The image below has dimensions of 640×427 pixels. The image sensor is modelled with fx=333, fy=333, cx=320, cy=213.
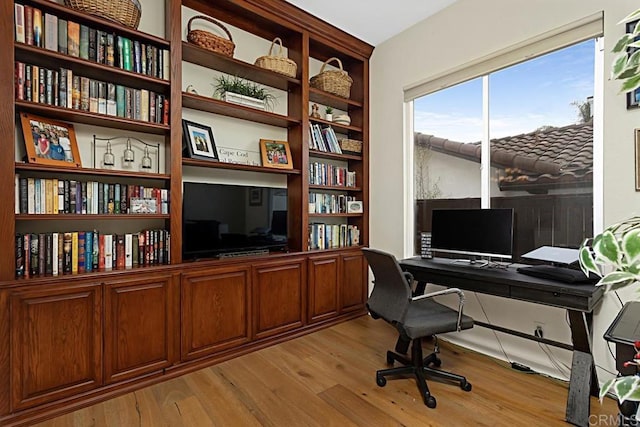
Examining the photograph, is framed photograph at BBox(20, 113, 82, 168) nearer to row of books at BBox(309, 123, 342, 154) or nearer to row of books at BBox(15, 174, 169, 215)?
row of books at BBox(15, 174, 169, 215)

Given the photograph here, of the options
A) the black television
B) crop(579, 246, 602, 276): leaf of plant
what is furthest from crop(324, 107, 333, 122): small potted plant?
crop(579, 246, 602, 276): leaf of plant

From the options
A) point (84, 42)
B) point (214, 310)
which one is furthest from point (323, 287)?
point (84, 42)

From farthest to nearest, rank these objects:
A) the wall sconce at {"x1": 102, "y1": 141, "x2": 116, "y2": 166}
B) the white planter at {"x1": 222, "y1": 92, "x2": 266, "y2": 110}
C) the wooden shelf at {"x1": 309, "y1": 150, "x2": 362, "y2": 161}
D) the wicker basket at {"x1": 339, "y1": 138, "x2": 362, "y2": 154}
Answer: the wicker basket at {"x1": 339, "y1": 138, "x2": 362, "y2": 154} → the wooden shelf at {"x1": 309, "y1": 150, "x2": 362, "y2": 161} → the white planter at {"x1": 222, "y1": 92, "x2": 266, "y2": 110} → the wall sconce at {"x1": 102, "y1": 141, "x2": 116, "y2": 166}

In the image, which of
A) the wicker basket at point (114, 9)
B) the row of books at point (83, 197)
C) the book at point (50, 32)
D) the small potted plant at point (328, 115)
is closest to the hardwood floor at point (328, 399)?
the row of books at point (83, 197)

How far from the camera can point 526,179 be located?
2.57 m

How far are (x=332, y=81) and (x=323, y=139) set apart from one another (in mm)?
582

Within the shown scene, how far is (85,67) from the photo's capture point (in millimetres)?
2111

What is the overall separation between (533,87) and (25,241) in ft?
11.7

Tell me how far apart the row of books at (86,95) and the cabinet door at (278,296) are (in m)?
1.42

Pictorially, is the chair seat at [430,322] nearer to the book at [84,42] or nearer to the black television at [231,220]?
the black television at [231,220]

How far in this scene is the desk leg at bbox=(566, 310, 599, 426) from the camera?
5.90 ft

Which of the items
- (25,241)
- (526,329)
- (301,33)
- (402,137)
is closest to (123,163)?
(25,241)

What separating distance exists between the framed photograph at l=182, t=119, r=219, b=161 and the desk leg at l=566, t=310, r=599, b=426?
267 cm

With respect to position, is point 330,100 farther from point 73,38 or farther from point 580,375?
point 580,375
